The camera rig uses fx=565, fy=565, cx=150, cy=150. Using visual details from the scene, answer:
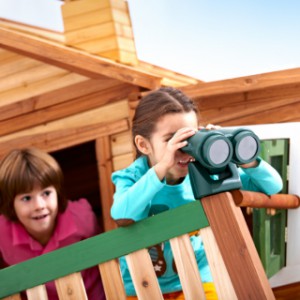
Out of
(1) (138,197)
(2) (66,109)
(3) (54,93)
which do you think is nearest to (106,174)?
(2) (66,109)

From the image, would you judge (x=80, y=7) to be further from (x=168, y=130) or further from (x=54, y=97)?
(x=168, y=130)

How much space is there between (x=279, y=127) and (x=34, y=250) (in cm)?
112

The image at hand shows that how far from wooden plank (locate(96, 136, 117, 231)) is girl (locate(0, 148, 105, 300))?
0.43 metres

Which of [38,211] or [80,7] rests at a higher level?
[80,7]

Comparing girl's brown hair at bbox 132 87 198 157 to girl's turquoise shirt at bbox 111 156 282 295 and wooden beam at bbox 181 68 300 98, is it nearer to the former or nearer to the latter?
girl's turquoise shirt at bbox 111 156 282 295

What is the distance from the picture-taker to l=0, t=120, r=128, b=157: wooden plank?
2826mm

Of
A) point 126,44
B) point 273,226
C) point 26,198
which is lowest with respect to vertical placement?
point 273,226

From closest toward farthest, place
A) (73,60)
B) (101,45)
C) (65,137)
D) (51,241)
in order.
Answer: (51,241) → (73,60) → (65,137) → (101,45)

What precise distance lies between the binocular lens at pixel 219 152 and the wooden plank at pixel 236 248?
0.10 meters

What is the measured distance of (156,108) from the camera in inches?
63.6

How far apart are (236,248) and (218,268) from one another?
68 millimetres

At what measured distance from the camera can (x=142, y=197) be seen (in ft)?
4.64

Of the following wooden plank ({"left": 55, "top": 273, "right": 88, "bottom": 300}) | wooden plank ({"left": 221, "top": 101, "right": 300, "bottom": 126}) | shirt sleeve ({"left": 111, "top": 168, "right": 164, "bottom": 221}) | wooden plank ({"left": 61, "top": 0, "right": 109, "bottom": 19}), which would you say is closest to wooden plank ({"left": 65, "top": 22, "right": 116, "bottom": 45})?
wooden plank ({"left": 61, "top": 0, "right": 109, "bottom": 19})

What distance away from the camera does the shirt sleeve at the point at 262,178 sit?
60.4 inches
